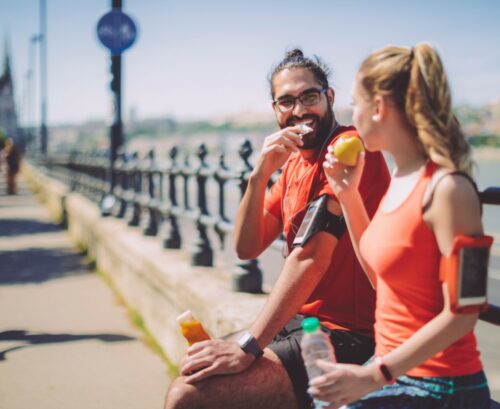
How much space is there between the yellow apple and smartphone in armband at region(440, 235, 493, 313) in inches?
20.6

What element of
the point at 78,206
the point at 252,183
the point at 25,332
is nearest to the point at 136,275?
the point at 25,332

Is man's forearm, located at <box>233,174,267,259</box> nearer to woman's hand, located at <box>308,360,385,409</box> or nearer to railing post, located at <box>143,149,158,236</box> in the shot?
woman's hand, located at <box>308,360,385,409</box>

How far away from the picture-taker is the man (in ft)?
6.61

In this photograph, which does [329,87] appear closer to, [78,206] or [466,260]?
[466,260]

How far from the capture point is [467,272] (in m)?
1.41

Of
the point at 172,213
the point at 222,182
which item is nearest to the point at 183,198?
the point at 172,213

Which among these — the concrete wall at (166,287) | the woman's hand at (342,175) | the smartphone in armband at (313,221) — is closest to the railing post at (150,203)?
the concrete wall at (166,287)

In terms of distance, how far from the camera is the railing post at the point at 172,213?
575 cm

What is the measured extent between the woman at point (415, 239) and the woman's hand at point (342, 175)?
230mm

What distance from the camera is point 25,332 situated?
17.3 ft

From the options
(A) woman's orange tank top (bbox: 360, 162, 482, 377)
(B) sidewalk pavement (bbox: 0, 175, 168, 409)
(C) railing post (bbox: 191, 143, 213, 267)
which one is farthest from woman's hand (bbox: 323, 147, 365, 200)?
(C) railing post (bbox: 191, 143, 213, 267)

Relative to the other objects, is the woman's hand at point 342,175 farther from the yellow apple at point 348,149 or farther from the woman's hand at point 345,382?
the woman's hand at point 345,382

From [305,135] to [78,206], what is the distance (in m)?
9.64

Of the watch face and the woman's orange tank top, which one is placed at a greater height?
the woman's orange tank top
